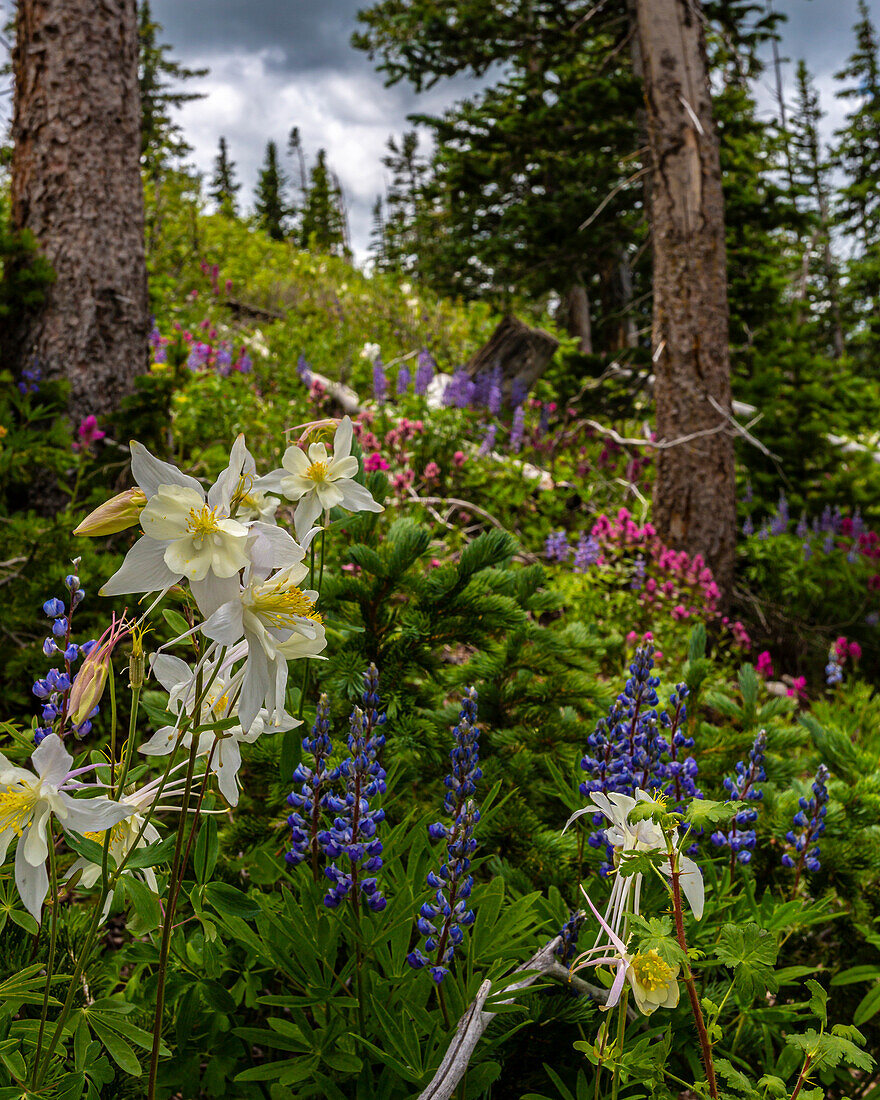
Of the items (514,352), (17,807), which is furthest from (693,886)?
(514,352)

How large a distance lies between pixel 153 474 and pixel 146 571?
0.10m

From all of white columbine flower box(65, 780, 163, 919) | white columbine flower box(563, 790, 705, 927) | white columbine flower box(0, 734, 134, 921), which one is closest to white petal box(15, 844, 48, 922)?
white columbine flower box(0, 734, 134, 921)

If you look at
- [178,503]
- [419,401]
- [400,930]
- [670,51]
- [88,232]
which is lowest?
[400,930]

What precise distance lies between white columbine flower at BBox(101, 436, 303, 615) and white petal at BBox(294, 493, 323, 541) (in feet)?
0.83

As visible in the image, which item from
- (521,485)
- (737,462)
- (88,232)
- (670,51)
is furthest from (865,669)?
(88,232)

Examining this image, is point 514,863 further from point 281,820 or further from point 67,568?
point 67,568

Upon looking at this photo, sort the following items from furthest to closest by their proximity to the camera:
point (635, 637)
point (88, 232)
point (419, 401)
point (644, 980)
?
point (419, 401) < point (635, 637) < point (88, 232) < point (644, 980)

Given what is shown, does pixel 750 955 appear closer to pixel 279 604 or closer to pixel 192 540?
pixel 279 604

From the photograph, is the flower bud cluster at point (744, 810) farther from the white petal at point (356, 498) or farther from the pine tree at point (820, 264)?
the pine tree at point (820, 264)

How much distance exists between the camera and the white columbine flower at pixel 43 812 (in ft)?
2.21

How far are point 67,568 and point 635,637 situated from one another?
2678mm

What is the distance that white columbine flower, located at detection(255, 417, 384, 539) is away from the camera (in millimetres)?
979

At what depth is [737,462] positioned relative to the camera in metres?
6.30

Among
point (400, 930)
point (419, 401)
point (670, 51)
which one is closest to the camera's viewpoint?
point (400, 930)
